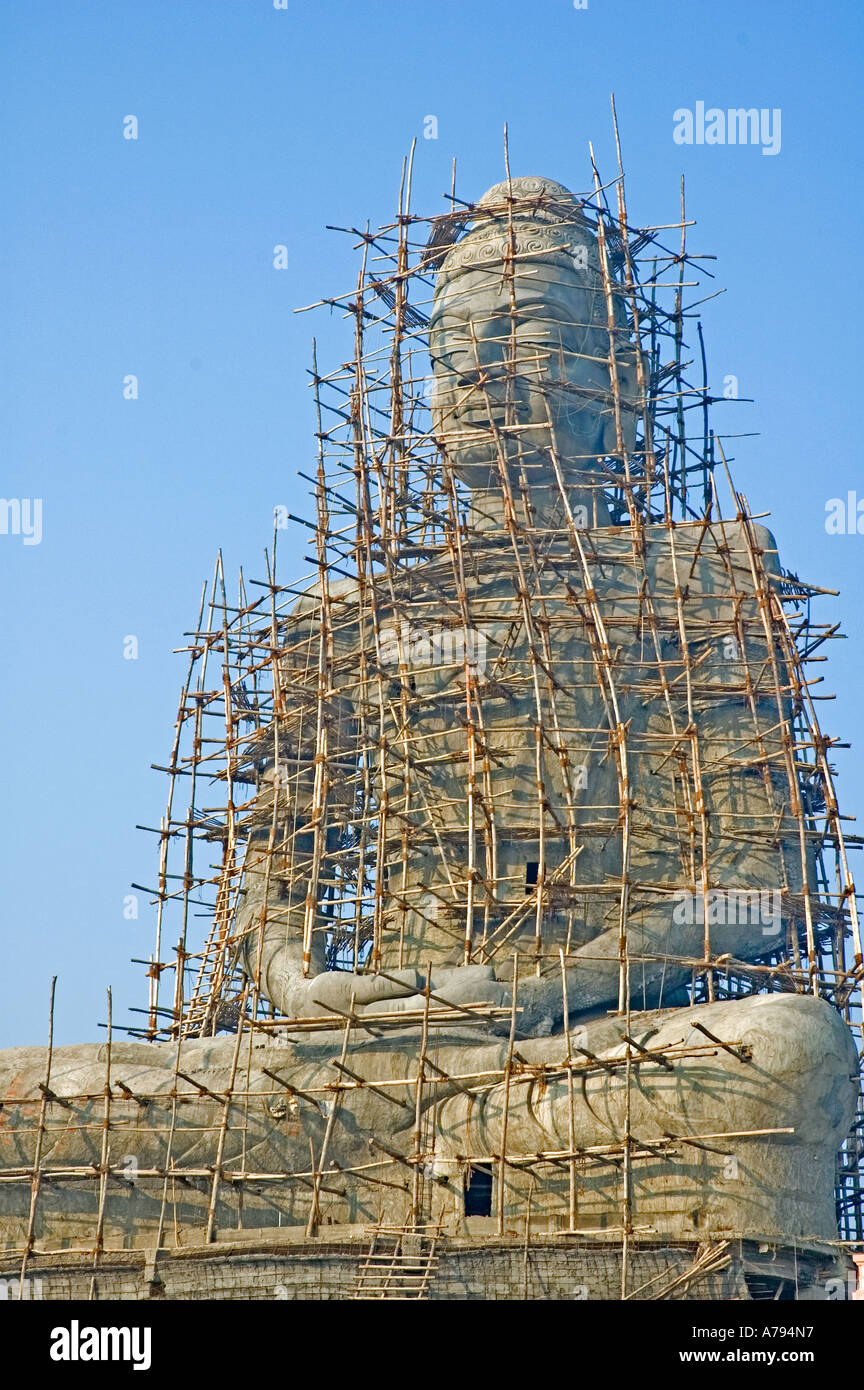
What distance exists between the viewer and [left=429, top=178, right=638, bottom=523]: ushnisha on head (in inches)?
1436

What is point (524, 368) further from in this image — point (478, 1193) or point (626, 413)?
point (478, 1193)

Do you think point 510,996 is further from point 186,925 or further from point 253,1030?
point 186,925

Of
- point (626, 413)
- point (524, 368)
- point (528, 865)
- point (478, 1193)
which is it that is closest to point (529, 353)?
point (524, 368)

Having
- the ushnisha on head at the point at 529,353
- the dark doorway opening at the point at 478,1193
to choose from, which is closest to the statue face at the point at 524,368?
the ushnisha on head at the point at 529,353

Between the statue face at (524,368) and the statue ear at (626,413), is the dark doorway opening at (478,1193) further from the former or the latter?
the statue ear at (626,413)

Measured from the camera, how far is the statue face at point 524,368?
3647 centimetres

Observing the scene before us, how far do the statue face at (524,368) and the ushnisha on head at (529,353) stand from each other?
0.6 inches

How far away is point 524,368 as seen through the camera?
36.9 meters

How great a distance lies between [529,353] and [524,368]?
0.85 ft

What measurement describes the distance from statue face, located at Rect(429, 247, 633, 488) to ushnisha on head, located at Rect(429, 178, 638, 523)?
0.05 ft

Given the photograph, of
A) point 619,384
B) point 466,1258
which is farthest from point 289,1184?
point 619,384

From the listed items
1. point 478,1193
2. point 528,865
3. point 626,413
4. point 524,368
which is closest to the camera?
point 478,1193

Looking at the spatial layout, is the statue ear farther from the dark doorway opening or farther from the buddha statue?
the dark doorway opening

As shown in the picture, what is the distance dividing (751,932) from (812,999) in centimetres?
349
